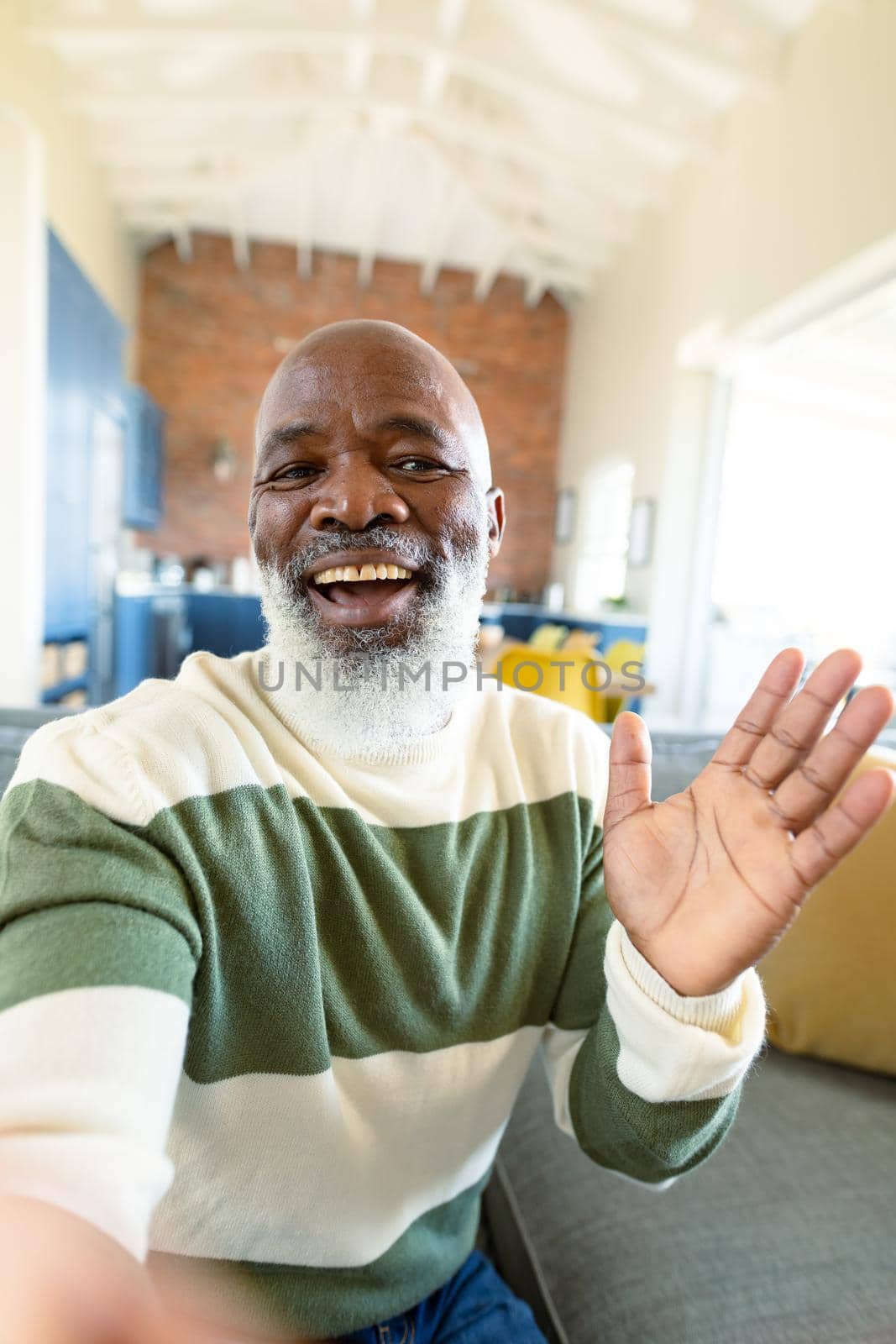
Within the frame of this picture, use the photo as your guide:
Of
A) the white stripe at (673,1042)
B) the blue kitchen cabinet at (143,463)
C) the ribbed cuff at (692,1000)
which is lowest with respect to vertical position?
the white stripe at (673,1042)

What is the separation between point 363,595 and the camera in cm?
78

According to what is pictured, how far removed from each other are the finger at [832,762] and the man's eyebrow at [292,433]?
57 centimetres

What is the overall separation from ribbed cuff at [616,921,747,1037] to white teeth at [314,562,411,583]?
17.0 inches

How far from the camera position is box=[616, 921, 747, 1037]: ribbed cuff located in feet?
2.05

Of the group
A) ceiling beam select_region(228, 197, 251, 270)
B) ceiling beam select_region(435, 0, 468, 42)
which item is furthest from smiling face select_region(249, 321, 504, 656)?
ceiling beam select_region(228, 197, 251, 270)

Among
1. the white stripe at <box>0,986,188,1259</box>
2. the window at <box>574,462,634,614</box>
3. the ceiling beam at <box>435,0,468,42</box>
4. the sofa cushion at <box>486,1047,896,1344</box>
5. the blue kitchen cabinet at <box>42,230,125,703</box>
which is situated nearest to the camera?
the white stripe at <box>0,986,188,1259</box>

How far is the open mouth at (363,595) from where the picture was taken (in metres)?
0.77

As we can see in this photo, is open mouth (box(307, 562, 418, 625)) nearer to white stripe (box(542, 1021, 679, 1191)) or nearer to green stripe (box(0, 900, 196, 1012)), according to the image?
green stripe (box(0, 900, 196, 1012))

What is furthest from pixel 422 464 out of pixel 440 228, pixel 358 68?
pixel 440 228

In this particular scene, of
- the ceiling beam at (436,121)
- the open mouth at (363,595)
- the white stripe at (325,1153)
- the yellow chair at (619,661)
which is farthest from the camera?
the ceiling beam at (436,121)

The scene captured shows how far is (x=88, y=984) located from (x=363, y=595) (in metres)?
0.44

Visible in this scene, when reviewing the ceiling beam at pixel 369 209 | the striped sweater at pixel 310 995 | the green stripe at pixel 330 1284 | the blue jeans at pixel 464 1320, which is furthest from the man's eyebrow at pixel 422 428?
the ceiling beam at pixel 369 209

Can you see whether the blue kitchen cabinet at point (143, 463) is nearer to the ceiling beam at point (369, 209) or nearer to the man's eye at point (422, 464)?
the ceiling beam at point (369, 209)

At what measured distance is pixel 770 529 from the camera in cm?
503
